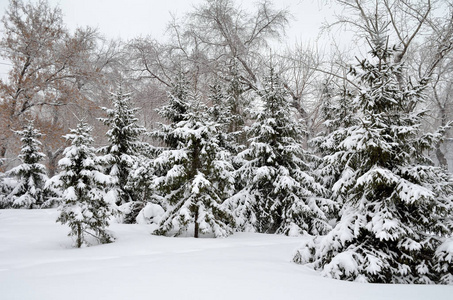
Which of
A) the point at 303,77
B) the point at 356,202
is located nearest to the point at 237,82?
the point at 303,77

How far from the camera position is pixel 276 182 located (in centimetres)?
1171

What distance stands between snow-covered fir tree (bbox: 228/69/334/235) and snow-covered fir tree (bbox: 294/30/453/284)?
16.9ft

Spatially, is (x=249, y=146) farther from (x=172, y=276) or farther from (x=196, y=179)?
(x=172, y=276)

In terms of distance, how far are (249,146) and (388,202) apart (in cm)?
777

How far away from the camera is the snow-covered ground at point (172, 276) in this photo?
13.0ft

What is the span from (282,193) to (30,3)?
18.5 meters

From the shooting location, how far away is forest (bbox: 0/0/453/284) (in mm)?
5617

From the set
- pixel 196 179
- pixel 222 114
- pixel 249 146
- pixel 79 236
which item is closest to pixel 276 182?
pixel 249 146

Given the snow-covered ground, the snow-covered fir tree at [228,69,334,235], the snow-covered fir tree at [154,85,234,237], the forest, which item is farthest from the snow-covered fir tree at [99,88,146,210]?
the snow-covered ground

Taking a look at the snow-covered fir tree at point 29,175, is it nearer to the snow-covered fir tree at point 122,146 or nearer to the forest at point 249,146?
the forest at point 249,146

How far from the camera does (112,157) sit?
12664 millimetres

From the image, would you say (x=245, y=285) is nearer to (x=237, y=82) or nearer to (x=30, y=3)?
(x=237, y=82)

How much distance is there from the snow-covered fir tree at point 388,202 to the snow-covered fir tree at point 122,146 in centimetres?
908

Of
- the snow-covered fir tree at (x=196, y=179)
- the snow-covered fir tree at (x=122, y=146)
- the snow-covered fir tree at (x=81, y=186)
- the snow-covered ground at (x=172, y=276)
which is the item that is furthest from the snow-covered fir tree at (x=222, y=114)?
the snow-covered ground at (x=172, y=276)
